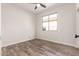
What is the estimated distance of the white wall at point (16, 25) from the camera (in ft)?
8.91

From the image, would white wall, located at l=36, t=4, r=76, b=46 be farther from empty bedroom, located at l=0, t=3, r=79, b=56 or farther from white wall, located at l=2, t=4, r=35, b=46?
white wall, located at l=2, t=4, r=35, b=46

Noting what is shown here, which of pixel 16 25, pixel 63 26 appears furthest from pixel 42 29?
pixel 16 25

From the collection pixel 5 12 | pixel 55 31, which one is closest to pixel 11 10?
pixel 5 12

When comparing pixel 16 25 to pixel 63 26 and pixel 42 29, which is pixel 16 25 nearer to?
pixel 42 29

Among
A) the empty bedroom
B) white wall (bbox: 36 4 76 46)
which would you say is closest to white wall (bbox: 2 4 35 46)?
the empty bedroom

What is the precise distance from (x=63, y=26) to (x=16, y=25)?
6.43 feet

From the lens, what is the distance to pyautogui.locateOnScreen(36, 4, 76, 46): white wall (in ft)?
8.53

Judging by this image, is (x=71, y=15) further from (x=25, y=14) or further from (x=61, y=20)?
(x=25, y=14)

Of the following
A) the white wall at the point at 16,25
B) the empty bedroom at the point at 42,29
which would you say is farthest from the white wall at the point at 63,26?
the white wall at the point at 16,25

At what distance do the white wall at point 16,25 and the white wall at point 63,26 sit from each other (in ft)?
1.23

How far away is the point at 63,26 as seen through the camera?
2828mm

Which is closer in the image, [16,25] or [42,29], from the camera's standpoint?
[42,29]

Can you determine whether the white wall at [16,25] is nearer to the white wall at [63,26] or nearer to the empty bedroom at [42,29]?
the empty bedroom at [42,29]

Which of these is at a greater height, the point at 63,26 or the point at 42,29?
the point at 63,26
